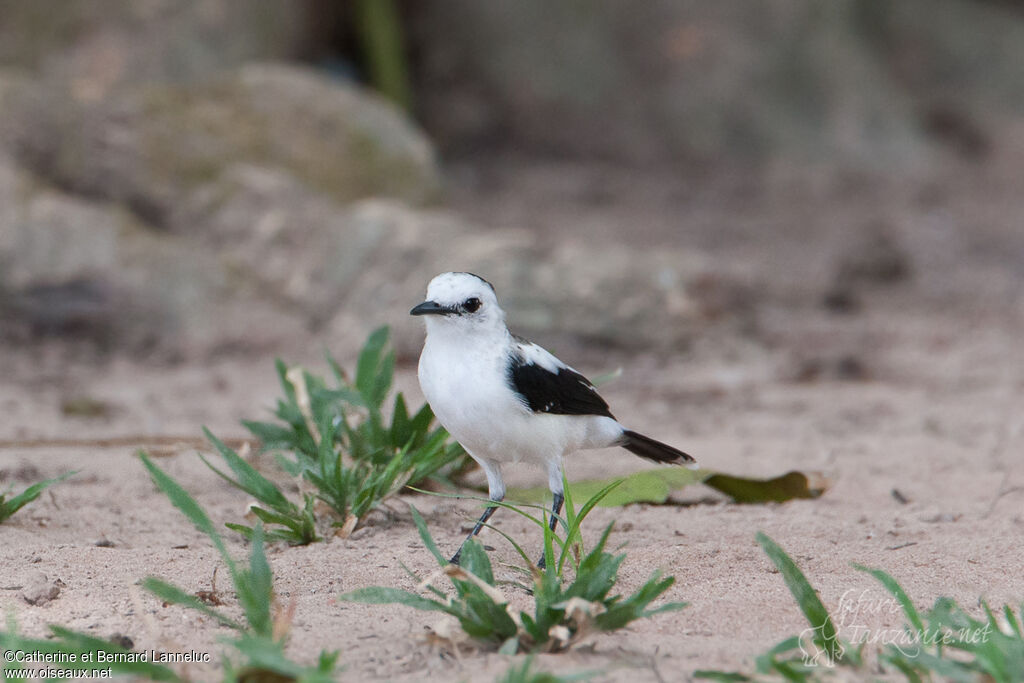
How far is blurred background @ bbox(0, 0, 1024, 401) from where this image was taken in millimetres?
6602

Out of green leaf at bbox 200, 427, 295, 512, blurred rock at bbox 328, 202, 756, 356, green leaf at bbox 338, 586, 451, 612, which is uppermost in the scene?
blurred rock at bbox 328, 202, 756, 356

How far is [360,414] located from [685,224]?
21.4 ft

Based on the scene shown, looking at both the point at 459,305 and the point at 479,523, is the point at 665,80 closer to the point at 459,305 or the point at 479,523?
the point at 459,305

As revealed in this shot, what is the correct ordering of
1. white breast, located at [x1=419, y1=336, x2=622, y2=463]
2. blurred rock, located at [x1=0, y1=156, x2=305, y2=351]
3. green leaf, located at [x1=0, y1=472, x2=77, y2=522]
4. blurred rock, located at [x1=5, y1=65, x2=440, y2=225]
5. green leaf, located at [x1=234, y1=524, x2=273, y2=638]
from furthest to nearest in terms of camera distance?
1. blurred rock, located at [x1=5, y1=65, x2=440, y2=225]
2. blurred rock, located at [x1=0, y1=156, x2=305, y2=351]
3. green leaf, located at [x1=0, y1=472, x2=77, y2=522]
4. white breast, located at [x1=419, y1=336, x2=622, y2=463]
5. green leaf, located at [x1=234, y1=524, x2=273, y2=638]

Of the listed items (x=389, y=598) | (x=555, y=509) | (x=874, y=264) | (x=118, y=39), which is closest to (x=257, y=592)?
(x=389, y=598)

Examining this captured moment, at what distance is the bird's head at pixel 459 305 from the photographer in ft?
10.7

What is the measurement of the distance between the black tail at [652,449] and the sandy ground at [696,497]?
0.23 meters

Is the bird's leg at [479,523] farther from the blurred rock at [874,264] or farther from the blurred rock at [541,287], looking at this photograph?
the blurred rock at [874,264]

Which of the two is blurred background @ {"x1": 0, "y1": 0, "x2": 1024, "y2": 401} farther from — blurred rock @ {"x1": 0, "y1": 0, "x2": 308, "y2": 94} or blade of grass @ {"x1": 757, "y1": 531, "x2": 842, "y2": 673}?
blade of grass @ {"x1": 757, "y1": 531, "x2": 842, "y2": 673}

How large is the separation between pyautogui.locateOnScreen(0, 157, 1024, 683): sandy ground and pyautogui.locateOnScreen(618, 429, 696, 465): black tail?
0.23 metres

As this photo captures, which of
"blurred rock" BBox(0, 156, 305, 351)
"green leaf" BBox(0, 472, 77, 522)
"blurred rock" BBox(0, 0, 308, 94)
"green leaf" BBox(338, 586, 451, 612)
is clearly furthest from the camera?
"blurred rock" BBox(0, 0, 308, 94)

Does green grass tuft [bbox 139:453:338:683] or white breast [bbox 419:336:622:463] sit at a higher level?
white breast [bbox 419:336:622:463]

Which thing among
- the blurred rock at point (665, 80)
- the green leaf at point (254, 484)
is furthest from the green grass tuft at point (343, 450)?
the blurred rock at point (665, 80)

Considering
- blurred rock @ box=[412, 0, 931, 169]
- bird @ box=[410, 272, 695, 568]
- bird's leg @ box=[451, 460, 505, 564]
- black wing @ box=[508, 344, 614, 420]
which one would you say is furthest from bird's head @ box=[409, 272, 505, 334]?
blurred rock @ box=[412, 0, 931, 169]
